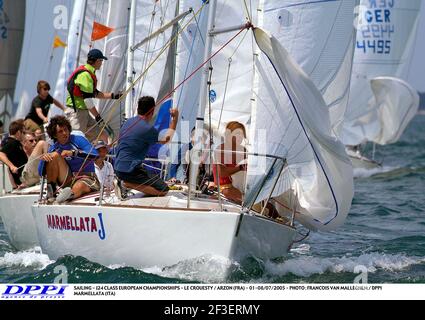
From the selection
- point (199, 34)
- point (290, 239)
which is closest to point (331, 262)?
point (290, 239)

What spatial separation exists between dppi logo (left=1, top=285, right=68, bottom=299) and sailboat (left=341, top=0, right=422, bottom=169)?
2056cm

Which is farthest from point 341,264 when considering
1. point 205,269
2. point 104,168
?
point 104,168

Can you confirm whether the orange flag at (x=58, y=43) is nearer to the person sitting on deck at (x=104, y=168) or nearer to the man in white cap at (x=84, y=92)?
the man in white cap at (x=84, y=92)

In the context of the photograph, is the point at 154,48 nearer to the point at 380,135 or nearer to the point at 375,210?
the point at 375,210

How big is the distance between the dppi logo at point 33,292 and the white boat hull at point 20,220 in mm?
3900

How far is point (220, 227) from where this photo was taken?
8977mm

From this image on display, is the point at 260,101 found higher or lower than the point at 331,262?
higher

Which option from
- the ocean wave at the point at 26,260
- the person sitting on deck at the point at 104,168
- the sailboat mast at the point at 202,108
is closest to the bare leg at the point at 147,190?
the sailboat mast at the point at 202,108

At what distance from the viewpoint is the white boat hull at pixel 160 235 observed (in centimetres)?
900

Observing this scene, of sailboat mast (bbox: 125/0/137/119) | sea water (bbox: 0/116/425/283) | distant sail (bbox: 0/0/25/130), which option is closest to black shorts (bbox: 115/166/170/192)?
sea water (bbox: 0/116/425/283)

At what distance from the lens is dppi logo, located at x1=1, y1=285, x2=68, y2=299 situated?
772cm

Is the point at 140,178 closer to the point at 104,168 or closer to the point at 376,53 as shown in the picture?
the point at 104,168

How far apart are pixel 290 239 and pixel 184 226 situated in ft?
4.51

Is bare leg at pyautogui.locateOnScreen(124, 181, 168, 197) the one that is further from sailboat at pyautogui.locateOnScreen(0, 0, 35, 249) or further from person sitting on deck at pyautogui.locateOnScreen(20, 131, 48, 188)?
sailboat at pyautogui.locateOnScreen(0, 0, 35, 249)
